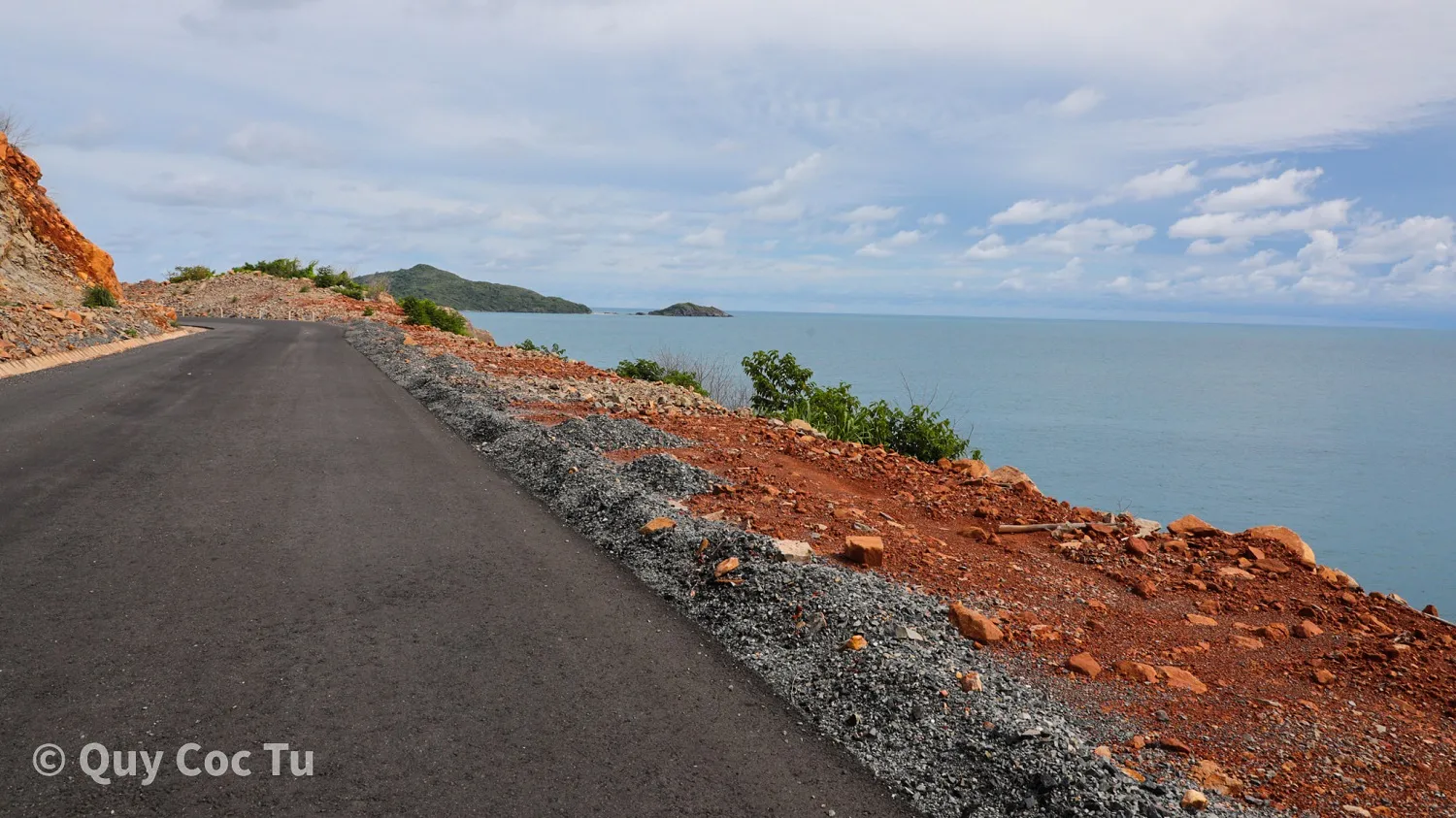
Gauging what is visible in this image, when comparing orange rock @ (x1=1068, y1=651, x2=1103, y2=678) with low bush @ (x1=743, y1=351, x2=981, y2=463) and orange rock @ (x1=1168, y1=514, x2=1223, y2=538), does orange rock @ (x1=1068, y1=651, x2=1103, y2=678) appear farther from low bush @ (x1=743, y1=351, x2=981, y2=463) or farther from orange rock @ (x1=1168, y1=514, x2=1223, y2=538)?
low bush @ (x1=743, y1=351, x2=981, y2=463)

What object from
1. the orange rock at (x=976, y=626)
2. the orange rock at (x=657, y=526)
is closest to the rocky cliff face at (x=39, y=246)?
the orange rock at (x=657, y=526)

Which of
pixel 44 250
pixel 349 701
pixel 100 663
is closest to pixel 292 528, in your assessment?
pixel 100 663

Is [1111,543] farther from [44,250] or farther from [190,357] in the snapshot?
[44,250]

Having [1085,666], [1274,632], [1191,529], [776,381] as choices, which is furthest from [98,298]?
[1274,632]

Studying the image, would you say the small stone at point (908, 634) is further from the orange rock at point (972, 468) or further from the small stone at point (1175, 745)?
the orange rock at point (972, 468)

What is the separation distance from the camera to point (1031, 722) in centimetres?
405

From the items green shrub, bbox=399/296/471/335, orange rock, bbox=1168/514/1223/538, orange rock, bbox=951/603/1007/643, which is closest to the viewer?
orange rock, bbox=951/603/1007/643

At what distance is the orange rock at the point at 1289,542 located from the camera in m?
7.12

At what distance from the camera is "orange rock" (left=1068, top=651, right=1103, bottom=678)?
4.74 meters

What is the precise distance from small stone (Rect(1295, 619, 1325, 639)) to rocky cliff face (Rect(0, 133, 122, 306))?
2705 cm

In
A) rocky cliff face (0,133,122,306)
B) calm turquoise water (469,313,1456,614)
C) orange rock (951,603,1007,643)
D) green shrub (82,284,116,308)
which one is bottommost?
calm turquoise water (469,313,1456,614)

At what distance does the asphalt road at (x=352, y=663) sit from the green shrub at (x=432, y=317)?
2664 cm

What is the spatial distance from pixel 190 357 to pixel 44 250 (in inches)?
444

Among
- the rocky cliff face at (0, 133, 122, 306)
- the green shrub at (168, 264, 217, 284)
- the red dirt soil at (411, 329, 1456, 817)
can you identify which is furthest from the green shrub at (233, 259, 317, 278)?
the red dirt soil at (411, 329, 1456, 817)
